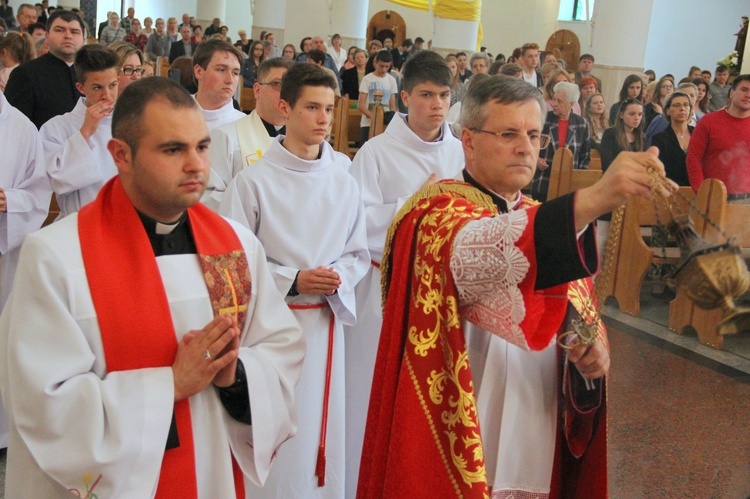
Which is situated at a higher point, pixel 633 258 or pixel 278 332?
pixel 278 332

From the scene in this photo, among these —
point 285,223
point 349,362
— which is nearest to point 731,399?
point 349,362

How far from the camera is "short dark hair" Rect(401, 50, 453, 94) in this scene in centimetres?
393

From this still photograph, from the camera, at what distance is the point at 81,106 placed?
4.10 meters

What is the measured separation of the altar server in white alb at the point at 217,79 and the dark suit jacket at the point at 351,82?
8.54 m

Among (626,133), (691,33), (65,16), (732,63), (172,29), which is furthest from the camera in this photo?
(691,33)

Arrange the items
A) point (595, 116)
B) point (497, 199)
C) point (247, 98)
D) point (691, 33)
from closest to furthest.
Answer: point (497, 199), point (595, 116), point (247, 98), point (691, 33)

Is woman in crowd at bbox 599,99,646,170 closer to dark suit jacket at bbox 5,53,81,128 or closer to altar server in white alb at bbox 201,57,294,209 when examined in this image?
altar server in white alb at bbox 201,57,294,209

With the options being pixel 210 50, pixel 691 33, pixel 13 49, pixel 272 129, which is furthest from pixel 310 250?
pixel 691 33

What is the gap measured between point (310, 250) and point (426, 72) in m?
1.15

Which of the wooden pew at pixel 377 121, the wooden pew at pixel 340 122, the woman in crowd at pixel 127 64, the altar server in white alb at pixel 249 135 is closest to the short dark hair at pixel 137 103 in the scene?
the altar server in white alb at pixel 249 135

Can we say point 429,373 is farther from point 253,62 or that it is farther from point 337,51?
point 337,51

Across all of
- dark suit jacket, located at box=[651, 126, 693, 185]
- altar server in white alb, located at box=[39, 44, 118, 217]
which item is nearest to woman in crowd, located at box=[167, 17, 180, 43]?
dark suit jacket, located at box=[651, 126, 693, 185]

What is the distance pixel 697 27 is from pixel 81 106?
22.9 meters

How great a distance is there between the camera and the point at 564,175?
6.80 metres
